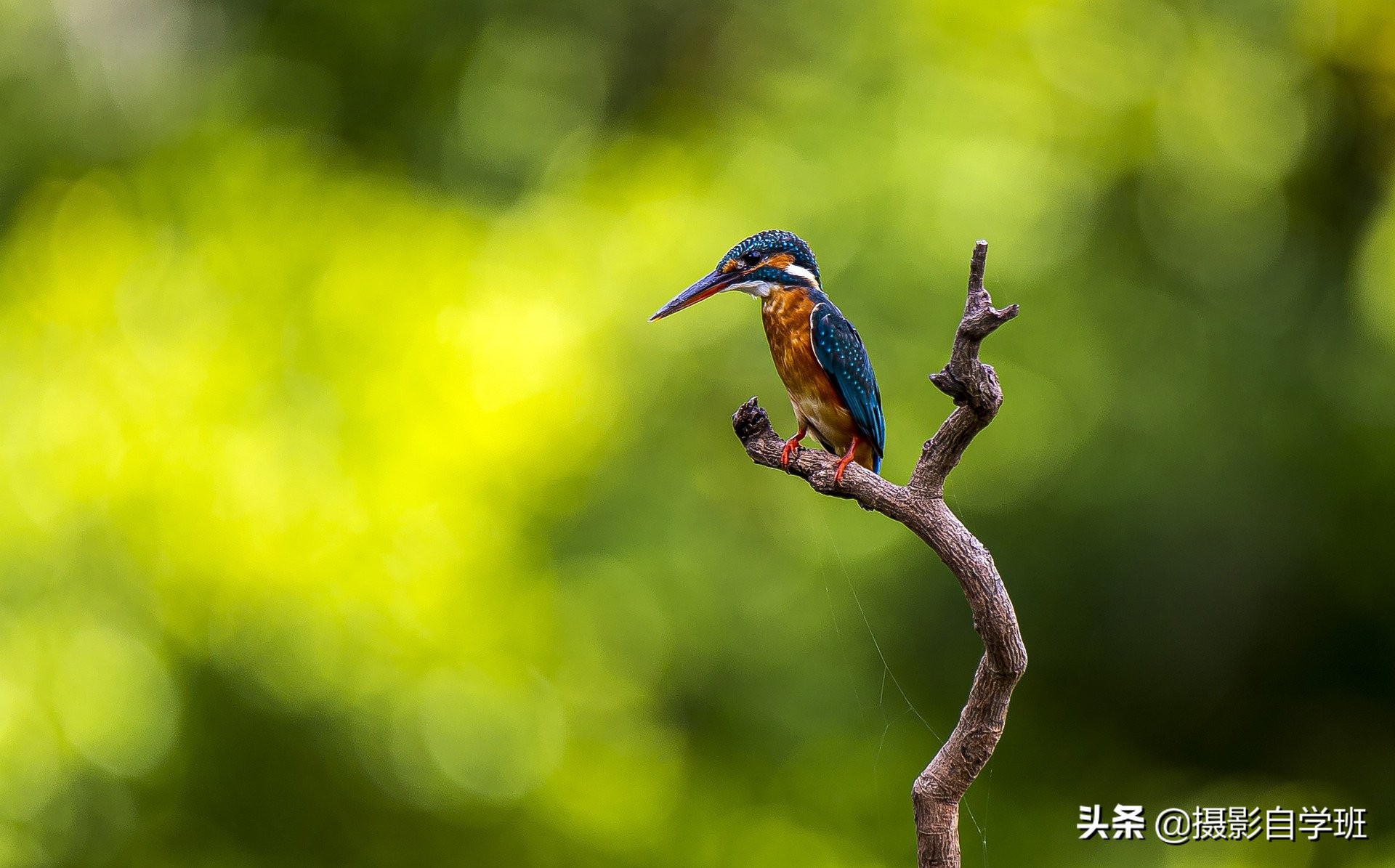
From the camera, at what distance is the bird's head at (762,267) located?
137 centimetres

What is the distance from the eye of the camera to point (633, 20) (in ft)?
14.3

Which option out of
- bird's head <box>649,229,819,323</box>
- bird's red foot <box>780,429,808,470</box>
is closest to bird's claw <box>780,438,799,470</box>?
bird's red foot <box>780,429,808,470</box>

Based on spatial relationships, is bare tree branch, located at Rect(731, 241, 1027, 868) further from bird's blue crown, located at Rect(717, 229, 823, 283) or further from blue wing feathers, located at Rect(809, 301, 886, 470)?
bird's blue crown, located at Rect(717, 229, 823, 283)

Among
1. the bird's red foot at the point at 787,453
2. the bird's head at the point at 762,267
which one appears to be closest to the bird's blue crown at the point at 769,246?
the bird's head at the point at 762,267

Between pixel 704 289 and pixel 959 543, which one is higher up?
pixel 704 289

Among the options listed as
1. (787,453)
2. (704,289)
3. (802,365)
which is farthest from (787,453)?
(704,289)

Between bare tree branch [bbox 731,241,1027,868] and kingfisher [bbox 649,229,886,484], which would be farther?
kingfisher [bbox 649,229,886,484]

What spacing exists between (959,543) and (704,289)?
0.43 metres

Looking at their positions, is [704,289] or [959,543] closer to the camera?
[959,543]

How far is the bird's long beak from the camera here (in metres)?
1.33

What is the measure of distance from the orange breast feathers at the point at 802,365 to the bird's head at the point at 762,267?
15 millimetres

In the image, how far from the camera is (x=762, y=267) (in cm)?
138

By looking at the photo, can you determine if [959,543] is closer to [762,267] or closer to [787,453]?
[787,453]

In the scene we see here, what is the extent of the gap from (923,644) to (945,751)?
2.29m
